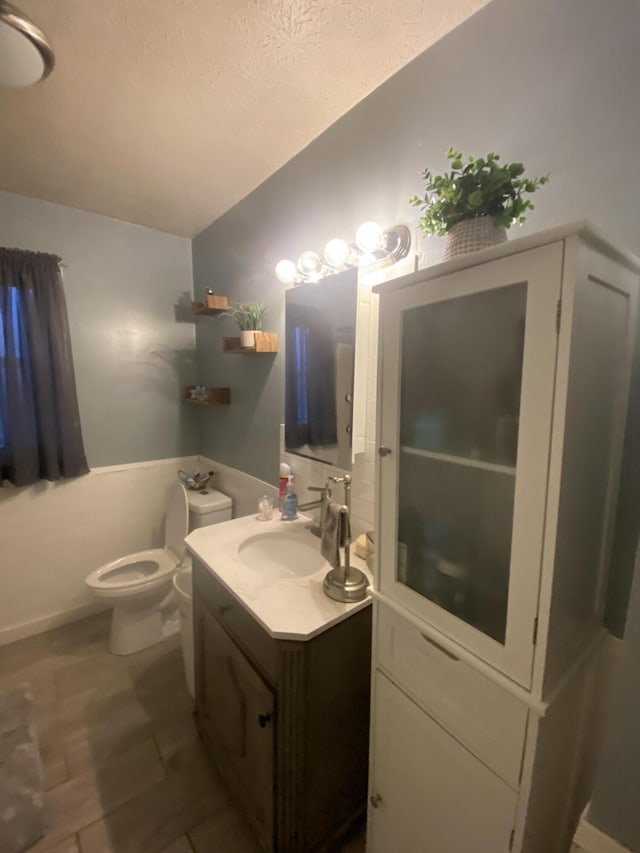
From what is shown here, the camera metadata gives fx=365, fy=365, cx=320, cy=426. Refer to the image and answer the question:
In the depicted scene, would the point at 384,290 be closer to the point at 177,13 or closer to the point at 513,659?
the point at 513,659

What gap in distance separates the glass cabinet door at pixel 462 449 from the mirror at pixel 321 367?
511mm

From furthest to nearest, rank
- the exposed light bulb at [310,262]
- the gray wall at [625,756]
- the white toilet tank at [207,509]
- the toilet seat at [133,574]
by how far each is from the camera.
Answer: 1. the white toilet tank at [207,509]
2. the toilet seat at [133,574]
3. the exposed light bulb at [310,262]
4. the gray wall at [625,756]

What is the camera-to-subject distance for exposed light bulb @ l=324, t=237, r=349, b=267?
1333 millimetres

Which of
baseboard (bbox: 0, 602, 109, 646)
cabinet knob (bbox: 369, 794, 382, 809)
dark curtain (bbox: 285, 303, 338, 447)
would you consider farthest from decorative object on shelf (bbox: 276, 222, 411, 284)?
baseboard (bbox: 0, 602, 109, 646)

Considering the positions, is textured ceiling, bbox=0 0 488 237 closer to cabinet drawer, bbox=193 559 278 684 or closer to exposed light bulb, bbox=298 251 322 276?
exposed light bulb, bbox=298 251 322 276

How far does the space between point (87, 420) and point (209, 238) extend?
1387 millimetres

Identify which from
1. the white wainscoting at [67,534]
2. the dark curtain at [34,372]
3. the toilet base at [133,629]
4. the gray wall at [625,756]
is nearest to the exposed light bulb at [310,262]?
the gray wall at [625,756]

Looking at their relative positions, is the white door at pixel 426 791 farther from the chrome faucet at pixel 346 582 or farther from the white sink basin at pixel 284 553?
the white sink basin at pixel 284 553

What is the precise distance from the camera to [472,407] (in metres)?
0.78

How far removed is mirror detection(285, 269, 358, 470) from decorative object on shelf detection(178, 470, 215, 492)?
0.93 m

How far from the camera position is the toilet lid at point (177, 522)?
212cm

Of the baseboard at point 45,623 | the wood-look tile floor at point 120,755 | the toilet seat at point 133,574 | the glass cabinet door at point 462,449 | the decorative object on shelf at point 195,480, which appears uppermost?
the glass cabinet door at point 462,449

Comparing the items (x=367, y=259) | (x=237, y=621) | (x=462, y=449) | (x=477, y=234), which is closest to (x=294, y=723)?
(x=237, y=621)

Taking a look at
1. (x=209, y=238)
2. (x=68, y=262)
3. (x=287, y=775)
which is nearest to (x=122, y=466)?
(x=68, y=262)
